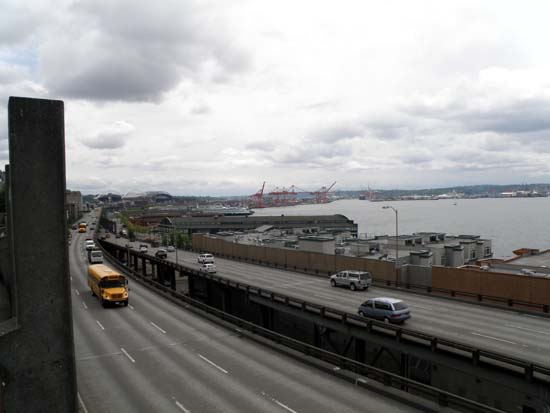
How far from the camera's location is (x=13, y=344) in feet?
31.8

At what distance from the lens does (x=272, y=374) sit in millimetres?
Result: 18422

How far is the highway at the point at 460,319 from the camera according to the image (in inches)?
824

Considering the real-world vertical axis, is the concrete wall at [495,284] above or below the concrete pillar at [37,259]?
below

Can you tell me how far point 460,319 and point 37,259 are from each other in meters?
23.3

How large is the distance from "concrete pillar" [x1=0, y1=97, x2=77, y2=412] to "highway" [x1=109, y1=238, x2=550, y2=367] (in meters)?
18.1

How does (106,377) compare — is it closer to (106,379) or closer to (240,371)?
(106,379)

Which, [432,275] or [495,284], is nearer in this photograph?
[495,284]

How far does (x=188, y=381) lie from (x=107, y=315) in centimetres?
1497

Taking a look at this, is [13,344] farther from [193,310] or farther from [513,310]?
[513,310]

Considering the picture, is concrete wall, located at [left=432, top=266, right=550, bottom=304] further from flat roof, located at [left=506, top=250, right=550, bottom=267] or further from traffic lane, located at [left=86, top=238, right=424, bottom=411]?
traffic lane, located at [left=86, top=238, right=424, bottom=411]

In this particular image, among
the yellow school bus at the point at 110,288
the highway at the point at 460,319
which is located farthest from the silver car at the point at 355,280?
the yellow school bus at the point at 110,288

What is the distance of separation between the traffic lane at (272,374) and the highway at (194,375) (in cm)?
3

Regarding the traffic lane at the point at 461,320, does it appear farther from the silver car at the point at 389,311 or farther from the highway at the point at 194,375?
the highway at the point at 194,375

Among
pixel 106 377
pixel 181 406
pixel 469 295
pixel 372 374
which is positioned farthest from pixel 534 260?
pixel 106 377
